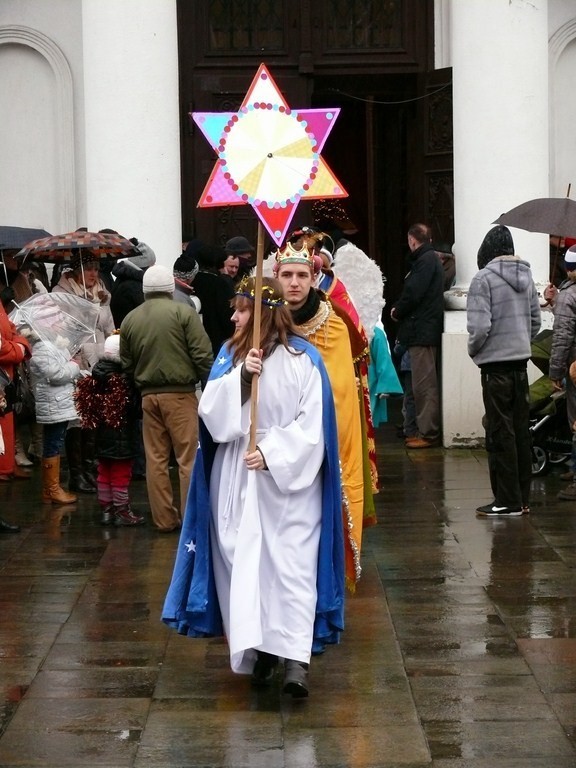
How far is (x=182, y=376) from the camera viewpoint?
9766 mm

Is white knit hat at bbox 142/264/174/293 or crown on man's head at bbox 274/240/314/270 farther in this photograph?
white knit hat at bbox 142/264/174/293

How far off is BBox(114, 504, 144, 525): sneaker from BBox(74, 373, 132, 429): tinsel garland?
1.75 feet

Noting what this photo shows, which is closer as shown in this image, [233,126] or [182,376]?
[233,126]

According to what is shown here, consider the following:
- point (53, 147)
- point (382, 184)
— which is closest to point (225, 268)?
point (53, 147)

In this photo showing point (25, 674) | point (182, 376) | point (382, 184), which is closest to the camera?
point (25, 674)

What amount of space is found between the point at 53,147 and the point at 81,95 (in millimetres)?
551

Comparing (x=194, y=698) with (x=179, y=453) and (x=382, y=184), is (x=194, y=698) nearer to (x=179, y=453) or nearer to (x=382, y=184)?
(x=179, y=453)

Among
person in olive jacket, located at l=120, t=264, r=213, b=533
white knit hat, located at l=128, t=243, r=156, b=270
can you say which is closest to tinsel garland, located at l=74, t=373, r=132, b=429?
person in olive jacket, located at l=120, t=264, r=213, b=533

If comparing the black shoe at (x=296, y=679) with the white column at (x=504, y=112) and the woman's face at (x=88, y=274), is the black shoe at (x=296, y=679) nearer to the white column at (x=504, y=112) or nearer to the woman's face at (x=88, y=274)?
the woman's face at (x=88, y=274)

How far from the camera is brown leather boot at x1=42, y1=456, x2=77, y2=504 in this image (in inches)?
420

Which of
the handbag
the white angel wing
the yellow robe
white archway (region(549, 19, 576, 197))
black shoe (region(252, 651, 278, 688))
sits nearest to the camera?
black shoe (region(252, 651, 278, 688))

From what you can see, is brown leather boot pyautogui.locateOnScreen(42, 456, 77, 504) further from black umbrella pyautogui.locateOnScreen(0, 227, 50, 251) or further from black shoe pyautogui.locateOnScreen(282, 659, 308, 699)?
black shoe pyautogui.locateOnScreen(282, 659, 308, 699)

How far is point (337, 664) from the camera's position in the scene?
21.7 ft

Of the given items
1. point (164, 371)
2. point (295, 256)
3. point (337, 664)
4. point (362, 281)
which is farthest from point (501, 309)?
point (337, 664)
